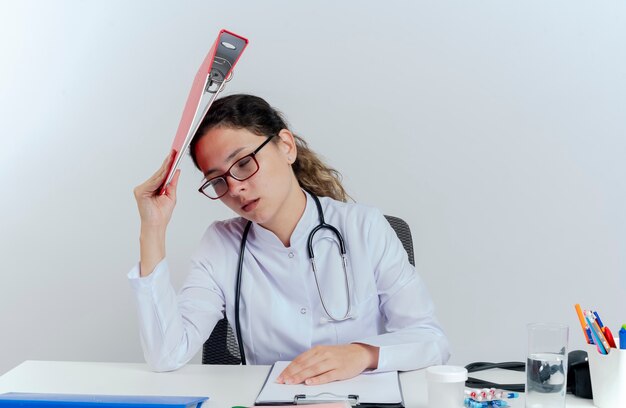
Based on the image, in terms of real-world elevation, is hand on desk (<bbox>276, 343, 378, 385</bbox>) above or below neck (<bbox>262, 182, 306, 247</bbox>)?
below

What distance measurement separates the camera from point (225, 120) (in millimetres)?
1860

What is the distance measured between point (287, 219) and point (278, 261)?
0.11 meters

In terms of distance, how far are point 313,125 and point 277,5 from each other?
0.49 metres

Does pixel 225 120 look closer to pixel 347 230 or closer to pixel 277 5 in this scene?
pixel 347 230

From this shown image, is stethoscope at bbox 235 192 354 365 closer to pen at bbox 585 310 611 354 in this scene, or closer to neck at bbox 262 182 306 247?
neck at bbox 262 182 306 247

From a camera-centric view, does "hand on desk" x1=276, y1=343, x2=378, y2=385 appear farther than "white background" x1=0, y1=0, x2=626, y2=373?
No

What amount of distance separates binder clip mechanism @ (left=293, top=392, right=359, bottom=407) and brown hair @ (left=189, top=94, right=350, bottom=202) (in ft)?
2.49

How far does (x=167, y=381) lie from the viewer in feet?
5.08

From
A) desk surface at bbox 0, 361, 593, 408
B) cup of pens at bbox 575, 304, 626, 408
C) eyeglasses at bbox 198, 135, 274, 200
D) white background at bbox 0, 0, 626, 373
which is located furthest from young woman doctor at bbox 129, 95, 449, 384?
white background at bbox 0, 0, 626, 373

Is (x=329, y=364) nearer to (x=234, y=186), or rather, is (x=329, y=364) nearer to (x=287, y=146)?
(x=234, y=186)

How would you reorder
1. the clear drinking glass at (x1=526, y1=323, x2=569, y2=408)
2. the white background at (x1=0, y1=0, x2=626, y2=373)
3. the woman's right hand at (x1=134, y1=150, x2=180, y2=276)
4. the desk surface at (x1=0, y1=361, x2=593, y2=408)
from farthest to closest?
the white background at (x1=0, y1=0, x2=626, y2=373) → the woman's right hand at (x1=134, y1=150, x2=180, y2=276) → the desk surface at (x1=0, y1=361, x2=593, y2=408) → the clear drinking glass at (x1=526, y1=323, x2=569, y2=408)

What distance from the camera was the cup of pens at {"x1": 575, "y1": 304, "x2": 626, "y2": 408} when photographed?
1.29 m

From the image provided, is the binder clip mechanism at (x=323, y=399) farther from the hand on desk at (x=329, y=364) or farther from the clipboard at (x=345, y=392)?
the hand on desk at (x=329, y=364)

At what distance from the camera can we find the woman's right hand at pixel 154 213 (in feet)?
5.44
